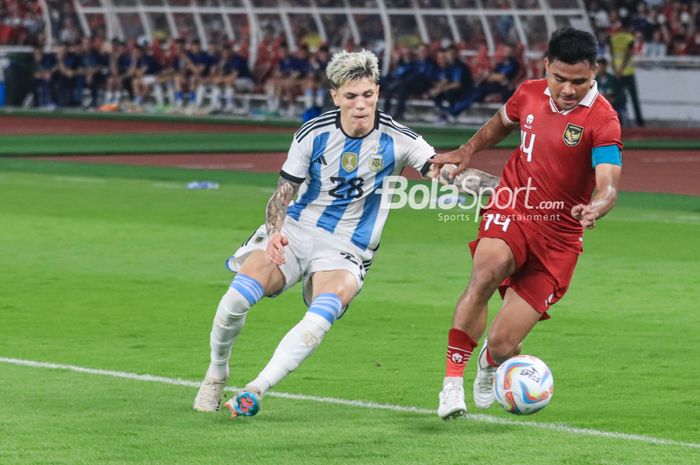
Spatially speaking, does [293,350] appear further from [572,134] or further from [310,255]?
[572,134]

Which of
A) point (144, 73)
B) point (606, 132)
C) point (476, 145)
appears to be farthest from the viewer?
point (144, 73)

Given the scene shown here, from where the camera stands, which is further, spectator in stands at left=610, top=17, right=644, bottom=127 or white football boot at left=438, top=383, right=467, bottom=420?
spectator in stands at left=610, top=17, right=644, bottom=127

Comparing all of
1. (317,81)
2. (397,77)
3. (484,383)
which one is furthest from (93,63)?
(484,383)

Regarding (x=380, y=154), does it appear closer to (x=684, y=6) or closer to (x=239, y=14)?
(x=684, y=6)

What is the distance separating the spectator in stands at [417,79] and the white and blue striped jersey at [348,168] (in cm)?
2531

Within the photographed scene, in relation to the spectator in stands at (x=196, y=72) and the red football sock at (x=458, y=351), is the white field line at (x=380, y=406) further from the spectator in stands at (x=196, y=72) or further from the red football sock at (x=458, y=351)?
the spectator in stands at (x=196, y=72)

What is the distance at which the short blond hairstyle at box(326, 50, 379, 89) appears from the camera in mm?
7250

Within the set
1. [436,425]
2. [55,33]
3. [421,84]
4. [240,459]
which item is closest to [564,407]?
[436,425]

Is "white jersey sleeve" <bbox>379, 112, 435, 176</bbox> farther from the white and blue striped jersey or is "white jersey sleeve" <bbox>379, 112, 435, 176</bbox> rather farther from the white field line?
the white field line

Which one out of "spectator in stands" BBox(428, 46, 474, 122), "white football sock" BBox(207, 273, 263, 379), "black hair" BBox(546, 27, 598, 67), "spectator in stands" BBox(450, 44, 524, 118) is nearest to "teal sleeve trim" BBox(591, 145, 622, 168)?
"black hair" BBox(546, 27, 598, 67)

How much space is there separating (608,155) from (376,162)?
1131mm

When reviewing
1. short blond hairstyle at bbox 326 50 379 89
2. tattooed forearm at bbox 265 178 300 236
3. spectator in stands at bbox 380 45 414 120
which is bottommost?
spectator in stands at bbox 380 45 414 120

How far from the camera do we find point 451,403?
7.13 m

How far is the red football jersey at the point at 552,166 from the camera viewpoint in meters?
7.27
